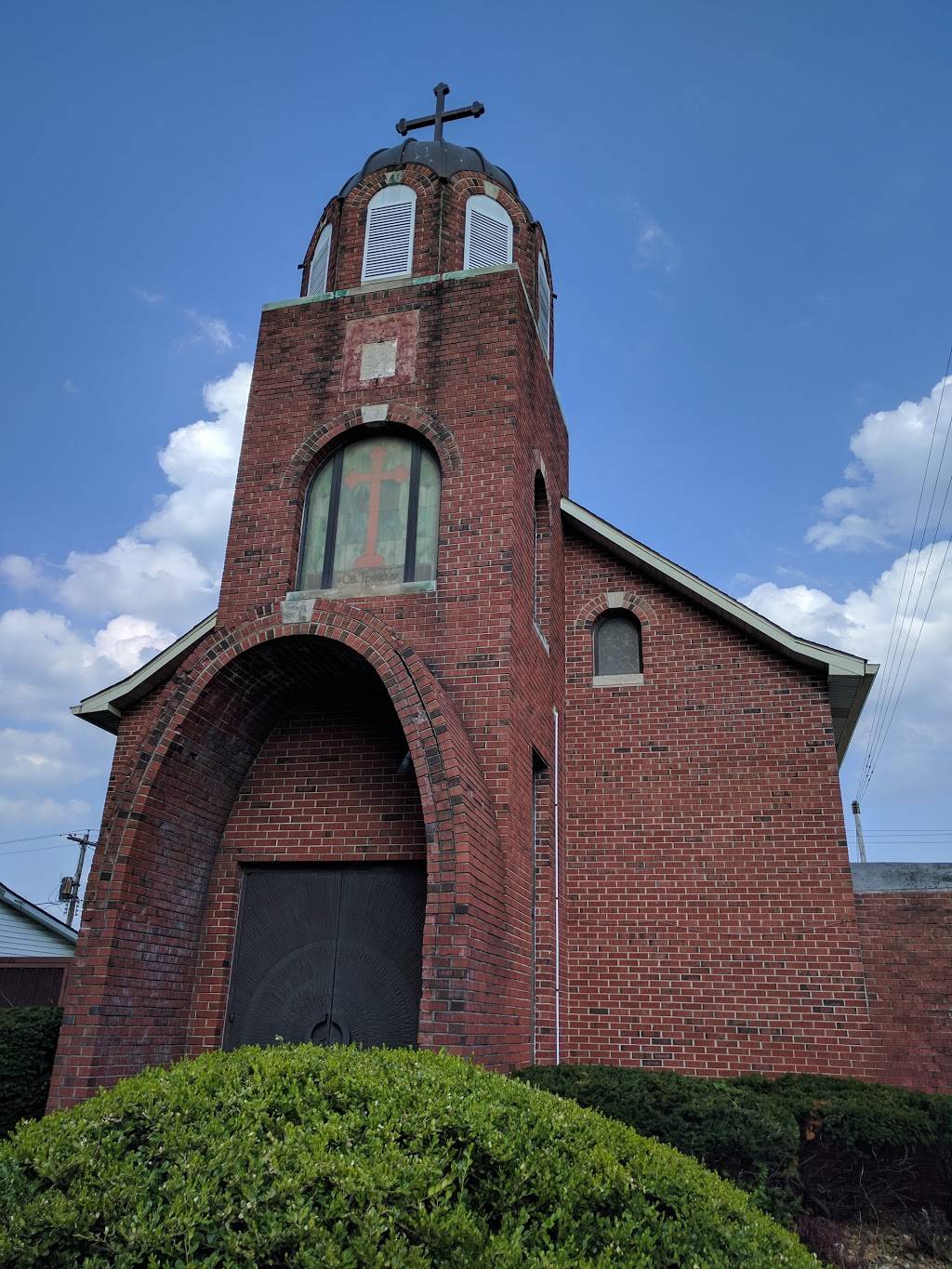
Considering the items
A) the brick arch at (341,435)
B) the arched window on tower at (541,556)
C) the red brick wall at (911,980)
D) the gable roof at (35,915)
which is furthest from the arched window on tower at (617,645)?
the gable roof at (35,915)

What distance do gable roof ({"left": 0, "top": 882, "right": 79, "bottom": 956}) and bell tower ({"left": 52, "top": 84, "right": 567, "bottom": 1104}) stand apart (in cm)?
1244

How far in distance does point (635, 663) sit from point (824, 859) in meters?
3.01

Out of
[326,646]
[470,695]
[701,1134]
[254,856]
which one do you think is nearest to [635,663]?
[470,695]

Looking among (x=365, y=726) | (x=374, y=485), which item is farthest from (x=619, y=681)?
(x=374, y=485)

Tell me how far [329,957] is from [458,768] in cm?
246

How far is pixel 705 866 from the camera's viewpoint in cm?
1003

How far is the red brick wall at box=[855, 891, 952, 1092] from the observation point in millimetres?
11227

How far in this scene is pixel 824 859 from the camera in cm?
977

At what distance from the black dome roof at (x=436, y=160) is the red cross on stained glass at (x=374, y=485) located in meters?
4.40

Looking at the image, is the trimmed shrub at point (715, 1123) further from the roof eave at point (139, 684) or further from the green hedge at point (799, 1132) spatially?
the roof eave at point (139, 684)

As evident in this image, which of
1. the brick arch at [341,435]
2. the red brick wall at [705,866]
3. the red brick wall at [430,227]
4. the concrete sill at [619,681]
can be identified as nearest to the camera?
the red brick wall at [705,866]

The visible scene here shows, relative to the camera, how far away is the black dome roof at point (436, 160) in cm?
1213

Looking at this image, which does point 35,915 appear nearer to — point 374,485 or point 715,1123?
point 374,485

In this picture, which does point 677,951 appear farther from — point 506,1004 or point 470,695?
point 470,695
